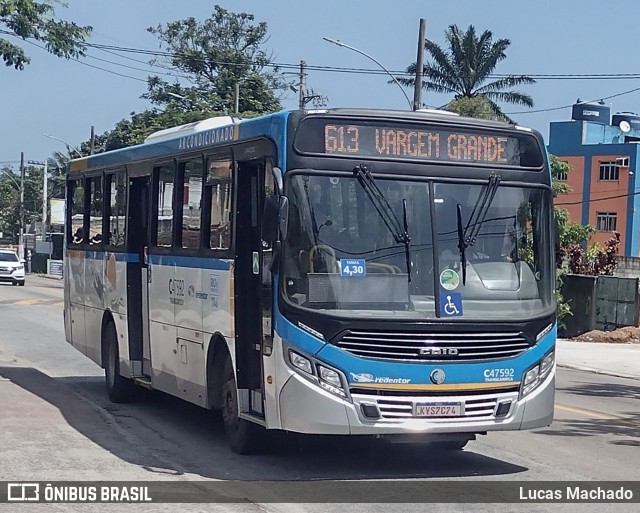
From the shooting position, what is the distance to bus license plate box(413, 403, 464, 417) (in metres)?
8.98

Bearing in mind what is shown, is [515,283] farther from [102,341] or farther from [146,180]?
[102,341]

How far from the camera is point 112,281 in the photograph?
1414cm

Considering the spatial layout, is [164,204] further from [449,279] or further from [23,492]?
[23,492]

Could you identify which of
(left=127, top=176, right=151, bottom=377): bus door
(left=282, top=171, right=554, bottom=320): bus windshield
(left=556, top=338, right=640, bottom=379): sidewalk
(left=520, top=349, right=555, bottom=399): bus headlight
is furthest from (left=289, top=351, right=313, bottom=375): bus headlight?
(left=556, top=338, right=640, bottom=379): sidewalk

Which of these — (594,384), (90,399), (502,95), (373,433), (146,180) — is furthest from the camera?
(502,95)

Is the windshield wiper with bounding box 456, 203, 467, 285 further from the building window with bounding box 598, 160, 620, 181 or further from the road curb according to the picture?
the building window with bounding box 598, 160, 620, 181

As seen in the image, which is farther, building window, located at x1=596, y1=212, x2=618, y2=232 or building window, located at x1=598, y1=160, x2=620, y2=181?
building window, located at x1=596, y1=212, x2=618, y2=232

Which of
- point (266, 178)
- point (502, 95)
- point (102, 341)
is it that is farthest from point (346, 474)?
point (502, 95)

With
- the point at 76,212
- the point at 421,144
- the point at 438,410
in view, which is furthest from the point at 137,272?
the point at 438,410

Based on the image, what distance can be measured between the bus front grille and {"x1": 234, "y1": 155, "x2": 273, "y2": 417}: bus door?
1.10 metres

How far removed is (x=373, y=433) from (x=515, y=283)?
6.01 feet

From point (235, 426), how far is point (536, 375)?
2758mm

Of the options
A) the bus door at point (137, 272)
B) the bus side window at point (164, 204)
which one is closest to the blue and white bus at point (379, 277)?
the bus side window at point (164, 204)

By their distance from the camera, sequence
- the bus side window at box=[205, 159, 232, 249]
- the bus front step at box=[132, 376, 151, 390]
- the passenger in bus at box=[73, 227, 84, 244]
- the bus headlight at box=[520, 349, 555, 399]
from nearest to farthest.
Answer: the bus headlight at box=[520, 349, 555, 399] < the bus side window at box=[205, 159, 232, 249] < the bus front step at box=[132, 376, 151, 390] < the passenger in bus at box=[73, 227, 84, 244]
